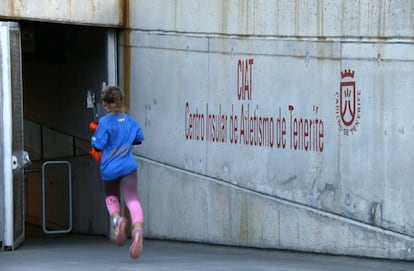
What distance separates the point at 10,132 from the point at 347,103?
12.6 feet

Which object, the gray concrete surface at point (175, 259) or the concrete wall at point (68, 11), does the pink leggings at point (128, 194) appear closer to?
the gray concrete surface at point (175, 259)

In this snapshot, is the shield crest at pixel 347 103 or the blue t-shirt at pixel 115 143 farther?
the shield crest at pixel 347 103

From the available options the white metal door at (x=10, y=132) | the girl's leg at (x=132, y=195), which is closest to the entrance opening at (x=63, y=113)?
the white metal door at (x=10, y=132)

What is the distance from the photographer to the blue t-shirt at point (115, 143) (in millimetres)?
8594

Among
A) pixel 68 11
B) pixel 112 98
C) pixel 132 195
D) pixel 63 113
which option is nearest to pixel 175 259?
pixel 132 195

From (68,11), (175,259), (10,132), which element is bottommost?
(175,259)

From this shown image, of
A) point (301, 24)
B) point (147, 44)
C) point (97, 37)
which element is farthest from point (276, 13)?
point (97, 37)

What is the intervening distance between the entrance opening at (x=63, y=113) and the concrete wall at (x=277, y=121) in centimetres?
144

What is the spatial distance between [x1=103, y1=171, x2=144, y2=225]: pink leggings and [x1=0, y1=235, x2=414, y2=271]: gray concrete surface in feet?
2.25

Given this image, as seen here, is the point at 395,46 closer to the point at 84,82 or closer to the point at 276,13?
the point at 276,13

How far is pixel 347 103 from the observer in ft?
30.9

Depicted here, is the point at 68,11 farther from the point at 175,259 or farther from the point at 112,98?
the point at 112,98

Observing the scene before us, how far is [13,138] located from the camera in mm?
11227

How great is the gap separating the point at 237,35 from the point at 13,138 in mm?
2725
